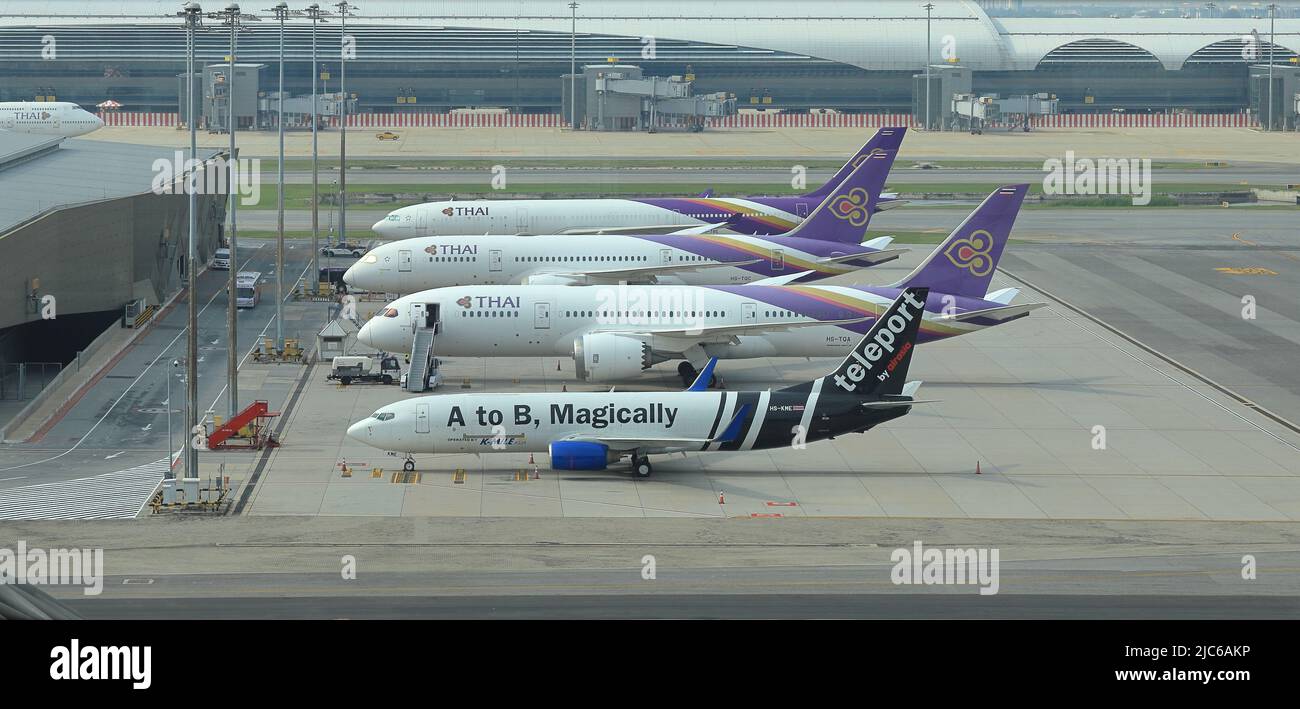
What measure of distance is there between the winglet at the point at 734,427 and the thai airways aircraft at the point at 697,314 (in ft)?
51.0

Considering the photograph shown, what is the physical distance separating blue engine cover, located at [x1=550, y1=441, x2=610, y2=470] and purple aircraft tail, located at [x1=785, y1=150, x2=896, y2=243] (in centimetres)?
4422

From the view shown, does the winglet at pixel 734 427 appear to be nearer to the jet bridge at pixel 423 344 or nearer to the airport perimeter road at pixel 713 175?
the jet bridge at pixel 423 344

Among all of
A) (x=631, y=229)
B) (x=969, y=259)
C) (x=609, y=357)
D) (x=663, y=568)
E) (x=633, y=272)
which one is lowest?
(x=663, y=568)

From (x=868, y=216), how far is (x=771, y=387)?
95.3 feet

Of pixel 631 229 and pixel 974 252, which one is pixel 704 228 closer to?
pixel 631 229

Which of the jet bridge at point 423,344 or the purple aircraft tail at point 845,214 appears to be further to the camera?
the purple aircraft tail at point 845,214

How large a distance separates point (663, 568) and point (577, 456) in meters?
11.7

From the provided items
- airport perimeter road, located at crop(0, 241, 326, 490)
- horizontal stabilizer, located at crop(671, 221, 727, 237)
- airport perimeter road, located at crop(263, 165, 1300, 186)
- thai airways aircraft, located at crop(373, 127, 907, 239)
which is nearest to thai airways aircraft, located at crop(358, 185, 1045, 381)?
airport perimeter road, located at crop(0, 241, 326, 490)

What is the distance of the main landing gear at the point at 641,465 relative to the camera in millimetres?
54750

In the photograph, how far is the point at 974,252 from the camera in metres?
70.8

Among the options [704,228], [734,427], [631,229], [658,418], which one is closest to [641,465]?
[658,418]

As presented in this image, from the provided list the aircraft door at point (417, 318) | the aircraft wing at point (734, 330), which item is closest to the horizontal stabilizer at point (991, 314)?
the aircraft wing at point (734, 330)

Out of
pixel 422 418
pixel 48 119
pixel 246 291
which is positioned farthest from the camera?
pixel 48 119
